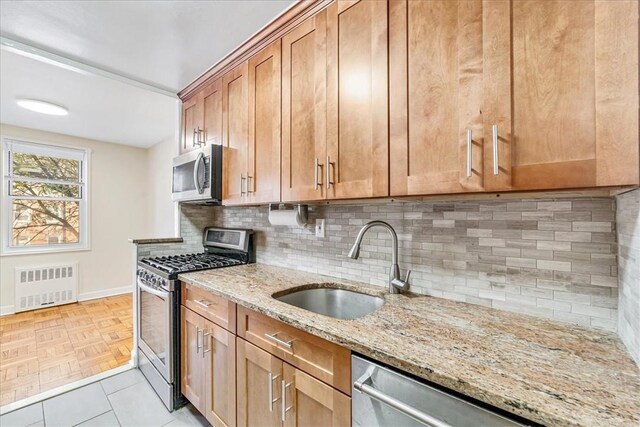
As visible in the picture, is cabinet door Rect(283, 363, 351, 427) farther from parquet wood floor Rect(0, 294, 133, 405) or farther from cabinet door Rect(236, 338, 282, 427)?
parquet wood floor Rect(0, 294, 133, 405)

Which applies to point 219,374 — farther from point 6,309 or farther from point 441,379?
point 6,309

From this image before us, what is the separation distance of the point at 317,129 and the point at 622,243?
1169 mm

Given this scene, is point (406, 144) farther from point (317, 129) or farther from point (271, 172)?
point (271, 172)

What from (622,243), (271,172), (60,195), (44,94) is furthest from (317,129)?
(60,195)

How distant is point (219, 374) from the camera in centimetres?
146

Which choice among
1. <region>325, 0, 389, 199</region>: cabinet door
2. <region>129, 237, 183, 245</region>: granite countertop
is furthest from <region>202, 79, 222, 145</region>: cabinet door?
<region>325, 0, 389, 199</region>: cabinet door

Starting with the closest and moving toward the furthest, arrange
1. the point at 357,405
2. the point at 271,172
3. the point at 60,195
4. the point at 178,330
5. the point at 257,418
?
the point at 357,405
the point at 257,418
the point at 271,172
the point at 178,330
the point at 60,195

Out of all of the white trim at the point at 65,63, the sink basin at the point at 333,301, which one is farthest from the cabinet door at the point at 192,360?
the white trim at the point at 65,63

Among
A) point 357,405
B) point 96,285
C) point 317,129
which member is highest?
point 317,129

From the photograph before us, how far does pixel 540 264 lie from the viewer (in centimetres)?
105

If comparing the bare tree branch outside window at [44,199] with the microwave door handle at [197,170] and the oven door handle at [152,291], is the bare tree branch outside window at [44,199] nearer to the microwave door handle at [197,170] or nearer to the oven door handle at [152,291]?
the oven door handle at [152,291]

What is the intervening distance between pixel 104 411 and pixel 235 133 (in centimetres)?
196

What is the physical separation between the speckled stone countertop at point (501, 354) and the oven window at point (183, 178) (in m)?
1.25

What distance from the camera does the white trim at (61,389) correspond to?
5.88 feet
